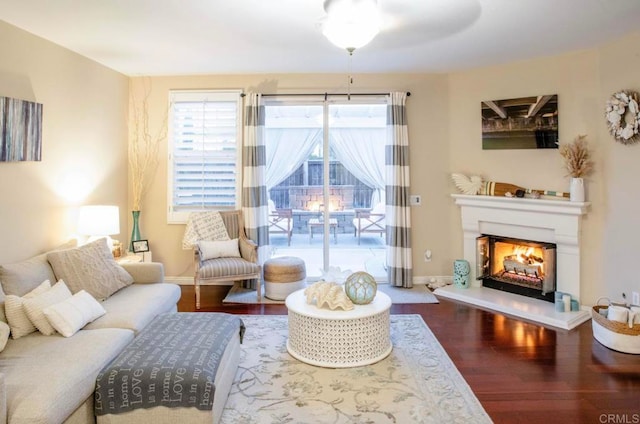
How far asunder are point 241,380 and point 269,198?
2945 mm

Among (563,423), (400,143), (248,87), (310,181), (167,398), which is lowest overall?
(563,423)

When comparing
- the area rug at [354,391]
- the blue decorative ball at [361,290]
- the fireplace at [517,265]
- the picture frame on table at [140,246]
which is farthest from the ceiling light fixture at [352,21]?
the picture frame on table at [140,246]

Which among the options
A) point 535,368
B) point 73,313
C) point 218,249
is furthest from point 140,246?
point 535,368

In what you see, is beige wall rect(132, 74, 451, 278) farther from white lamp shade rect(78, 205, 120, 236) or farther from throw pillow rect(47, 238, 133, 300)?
throw pillow rect(47, 238, 133, 300)

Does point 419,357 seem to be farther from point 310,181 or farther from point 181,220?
point 181,220

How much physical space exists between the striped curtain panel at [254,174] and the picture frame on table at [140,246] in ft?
4.03

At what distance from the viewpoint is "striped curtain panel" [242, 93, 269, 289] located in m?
5.05

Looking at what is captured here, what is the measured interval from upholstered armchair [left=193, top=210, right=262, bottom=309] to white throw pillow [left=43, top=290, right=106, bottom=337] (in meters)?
→ 1.56

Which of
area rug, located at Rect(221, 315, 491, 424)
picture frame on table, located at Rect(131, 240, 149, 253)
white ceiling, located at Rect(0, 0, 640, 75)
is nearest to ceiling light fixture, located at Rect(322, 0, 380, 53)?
white ceiling, located at Rect(0, 0, 640, 75)

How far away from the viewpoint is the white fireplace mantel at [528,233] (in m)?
4.13

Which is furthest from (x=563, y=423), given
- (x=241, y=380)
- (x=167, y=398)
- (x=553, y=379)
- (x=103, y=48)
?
(x=103, y=48)

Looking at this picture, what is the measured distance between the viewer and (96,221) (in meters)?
3.96

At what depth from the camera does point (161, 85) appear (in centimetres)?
522

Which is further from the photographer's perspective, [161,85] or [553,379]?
[161,85]
